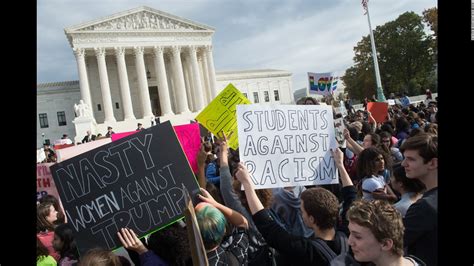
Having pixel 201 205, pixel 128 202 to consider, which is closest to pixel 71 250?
pixel 128 202

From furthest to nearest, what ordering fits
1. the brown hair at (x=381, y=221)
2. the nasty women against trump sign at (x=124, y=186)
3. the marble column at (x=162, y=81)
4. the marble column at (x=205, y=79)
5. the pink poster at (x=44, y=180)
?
the marble column at (x=205, y=79)
the marble column at (x=162, y=81)
the pink poster at (x=44, y=180)
the nasty women against trump sign at (x=124, y=186)
the brown hair at (x=381, y=221)

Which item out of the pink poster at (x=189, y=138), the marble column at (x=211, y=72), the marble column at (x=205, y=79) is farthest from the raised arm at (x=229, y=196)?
the marble column at (x=205, y=79)

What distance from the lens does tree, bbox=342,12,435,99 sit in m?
49.2

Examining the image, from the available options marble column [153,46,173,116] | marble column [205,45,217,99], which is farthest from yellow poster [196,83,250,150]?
marble column [205,45,217,99]

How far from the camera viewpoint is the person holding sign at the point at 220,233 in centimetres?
285

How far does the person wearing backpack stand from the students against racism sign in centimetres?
1219

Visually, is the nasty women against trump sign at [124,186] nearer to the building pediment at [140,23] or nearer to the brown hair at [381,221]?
the brown hair at [381,221]

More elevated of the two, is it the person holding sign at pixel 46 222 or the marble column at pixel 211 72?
the marble column at pixel 211 72

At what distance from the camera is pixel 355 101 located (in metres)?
57.0

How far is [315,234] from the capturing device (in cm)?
296

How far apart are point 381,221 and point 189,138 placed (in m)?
3.79

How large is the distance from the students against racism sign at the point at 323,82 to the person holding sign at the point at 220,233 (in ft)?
39.6
